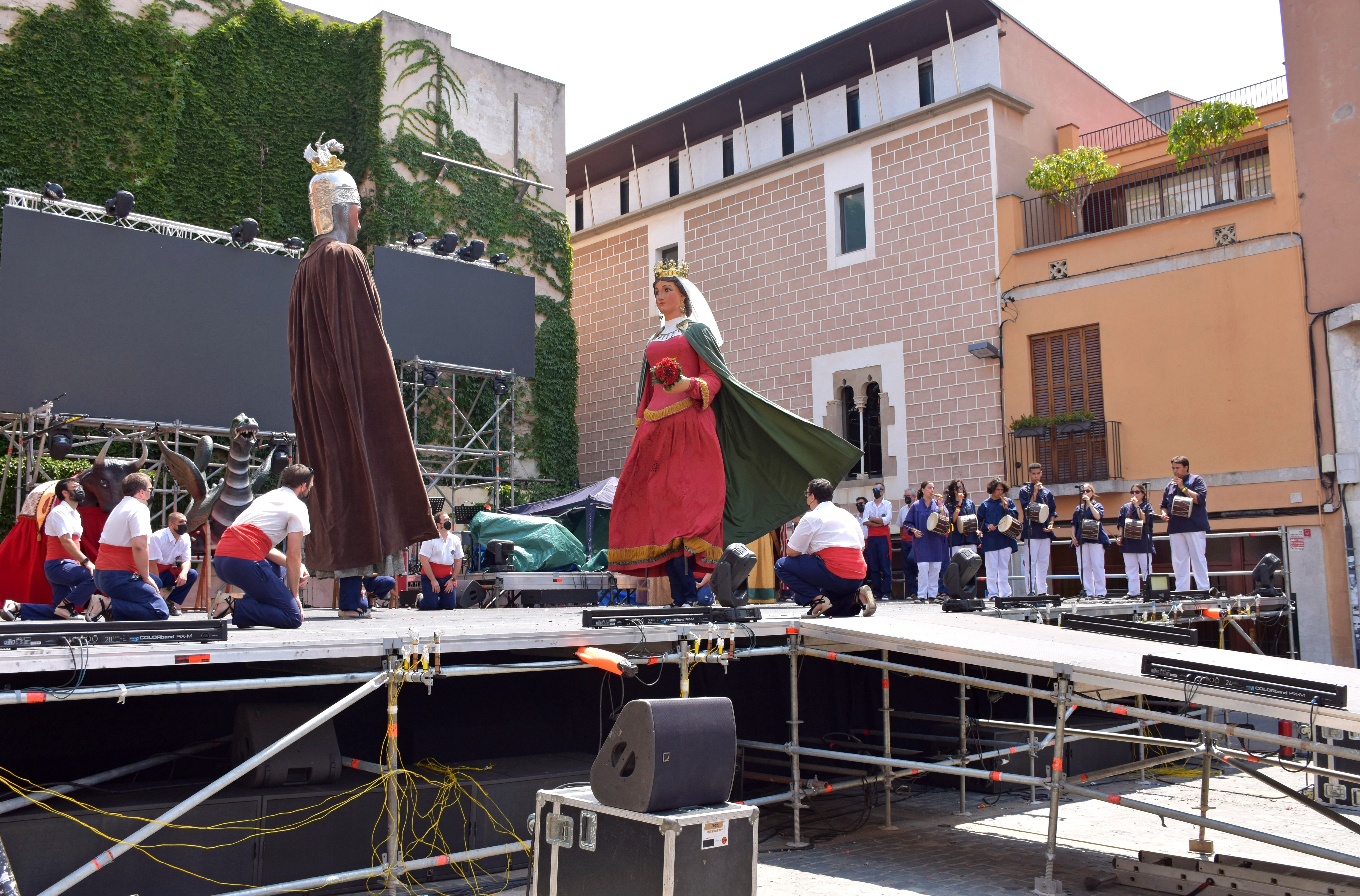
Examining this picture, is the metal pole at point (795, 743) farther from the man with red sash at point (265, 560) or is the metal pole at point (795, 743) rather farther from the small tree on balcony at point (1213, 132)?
the small tree on balcony at point (1213, 132)

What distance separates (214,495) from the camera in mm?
10352

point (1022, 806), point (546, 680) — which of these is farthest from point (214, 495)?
point (1022, 806)

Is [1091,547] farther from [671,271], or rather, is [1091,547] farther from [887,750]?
[671,271]

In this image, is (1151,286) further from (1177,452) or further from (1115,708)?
(1115,708)

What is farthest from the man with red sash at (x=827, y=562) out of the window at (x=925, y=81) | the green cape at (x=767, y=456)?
the window at (x=925, y=81)

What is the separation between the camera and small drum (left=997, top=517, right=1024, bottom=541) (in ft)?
41.6

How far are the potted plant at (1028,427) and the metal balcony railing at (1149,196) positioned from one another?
299 cm

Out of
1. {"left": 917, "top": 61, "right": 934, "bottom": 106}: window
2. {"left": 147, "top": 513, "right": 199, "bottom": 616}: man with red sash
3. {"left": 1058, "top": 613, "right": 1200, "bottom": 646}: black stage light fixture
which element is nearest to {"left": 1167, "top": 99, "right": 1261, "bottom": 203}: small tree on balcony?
{"left": 917, "top": 61, "right": 934, "bottom": 106}: window

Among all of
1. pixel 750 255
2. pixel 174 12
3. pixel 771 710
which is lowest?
pixel 771 710

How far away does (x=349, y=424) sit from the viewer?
6.43m

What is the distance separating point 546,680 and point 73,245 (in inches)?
497

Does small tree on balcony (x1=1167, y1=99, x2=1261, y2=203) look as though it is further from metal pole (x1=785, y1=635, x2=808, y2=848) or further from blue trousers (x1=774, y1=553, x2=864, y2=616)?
metal pole (x1=785, y1=635, x2=808, y2=848)

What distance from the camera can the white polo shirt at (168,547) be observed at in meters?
9.46

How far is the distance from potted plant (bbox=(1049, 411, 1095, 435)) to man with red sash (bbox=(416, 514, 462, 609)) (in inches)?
406
